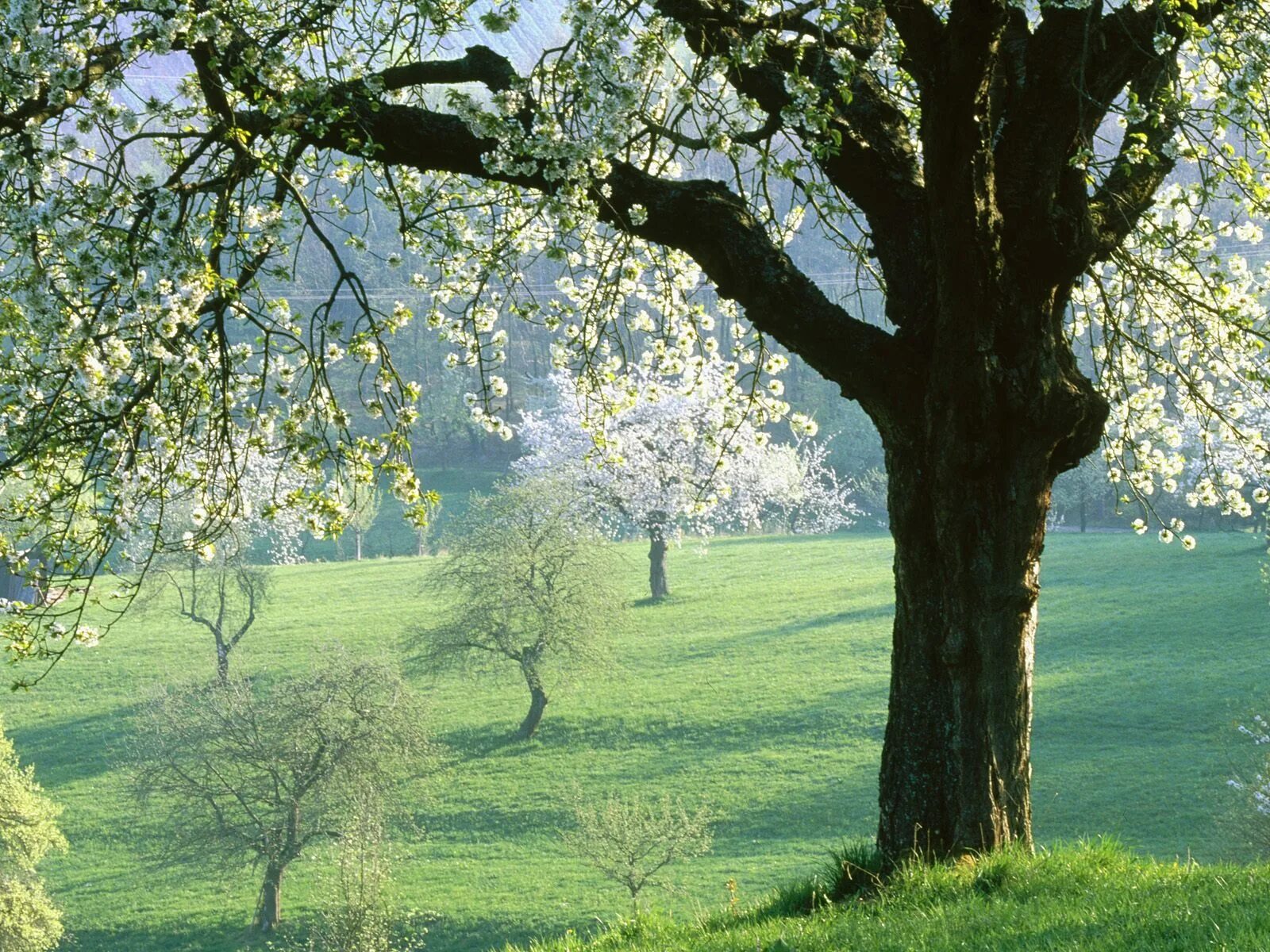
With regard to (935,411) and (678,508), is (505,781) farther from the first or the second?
(935,411)

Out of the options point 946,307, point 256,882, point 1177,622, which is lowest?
point 256,882

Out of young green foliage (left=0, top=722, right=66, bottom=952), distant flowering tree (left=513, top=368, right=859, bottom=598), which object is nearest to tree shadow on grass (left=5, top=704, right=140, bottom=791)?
young green foliage (left=0, top=722, right=66, bottom=952)

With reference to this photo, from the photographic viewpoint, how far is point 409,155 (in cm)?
586

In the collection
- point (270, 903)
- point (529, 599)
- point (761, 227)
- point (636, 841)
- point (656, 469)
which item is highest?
point (656, 469)

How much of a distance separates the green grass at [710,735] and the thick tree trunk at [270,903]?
528 mm

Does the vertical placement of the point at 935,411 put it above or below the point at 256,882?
above

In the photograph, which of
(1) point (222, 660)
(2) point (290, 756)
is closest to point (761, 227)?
(2) point (290, 756)

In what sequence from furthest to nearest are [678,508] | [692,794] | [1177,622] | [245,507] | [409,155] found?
[678,508]
[1177,622]
[692,794]
[245,507]
[409,155]

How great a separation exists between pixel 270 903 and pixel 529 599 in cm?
1079

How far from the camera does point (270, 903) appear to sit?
26.8 m

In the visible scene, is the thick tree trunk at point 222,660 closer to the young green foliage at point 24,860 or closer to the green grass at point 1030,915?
the young green foliage at point 24,860

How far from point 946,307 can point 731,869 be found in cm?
2164

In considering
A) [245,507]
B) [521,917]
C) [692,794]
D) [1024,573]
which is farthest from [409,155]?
[692,794]

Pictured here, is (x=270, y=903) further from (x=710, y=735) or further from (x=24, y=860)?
(x=710, y=735)
